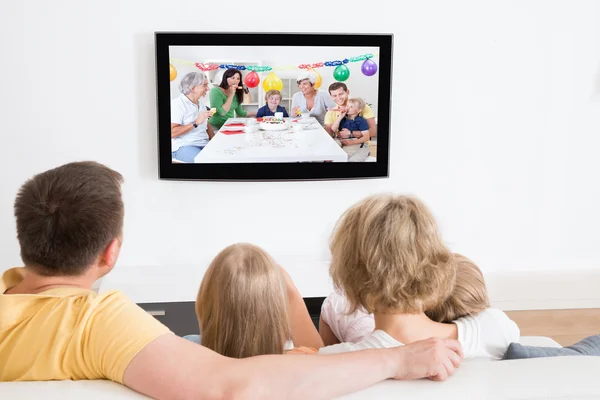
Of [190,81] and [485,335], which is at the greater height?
[190,81]

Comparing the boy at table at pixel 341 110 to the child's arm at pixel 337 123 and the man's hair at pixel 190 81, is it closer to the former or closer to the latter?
the child's arm at pixel 337 123

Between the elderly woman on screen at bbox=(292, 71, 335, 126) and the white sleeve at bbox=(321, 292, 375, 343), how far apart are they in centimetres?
205

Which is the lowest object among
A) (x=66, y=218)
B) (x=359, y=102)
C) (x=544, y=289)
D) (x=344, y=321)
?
(x=544, y=289)

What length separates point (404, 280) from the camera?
1590 millimetres

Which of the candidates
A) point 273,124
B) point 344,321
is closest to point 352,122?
point 273,124

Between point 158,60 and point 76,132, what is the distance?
24.3 inches

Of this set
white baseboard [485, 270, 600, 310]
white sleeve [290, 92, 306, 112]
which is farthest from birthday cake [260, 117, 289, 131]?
A: white baseboard [485, 270, 600, 310]

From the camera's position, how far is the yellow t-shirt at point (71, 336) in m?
1.25

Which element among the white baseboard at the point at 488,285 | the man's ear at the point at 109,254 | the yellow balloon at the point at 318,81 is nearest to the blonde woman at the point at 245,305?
the man's ear at the point at 109,254

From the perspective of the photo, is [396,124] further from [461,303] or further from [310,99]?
[461,303]

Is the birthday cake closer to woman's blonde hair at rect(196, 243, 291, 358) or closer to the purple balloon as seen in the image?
the purple balloon

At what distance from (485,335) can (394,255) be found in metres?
0.35

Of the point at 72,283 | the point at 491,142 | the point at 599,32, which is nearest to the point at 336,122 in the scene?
the point at 491,142

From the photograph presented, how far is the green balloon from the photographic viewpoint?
13.1ft
